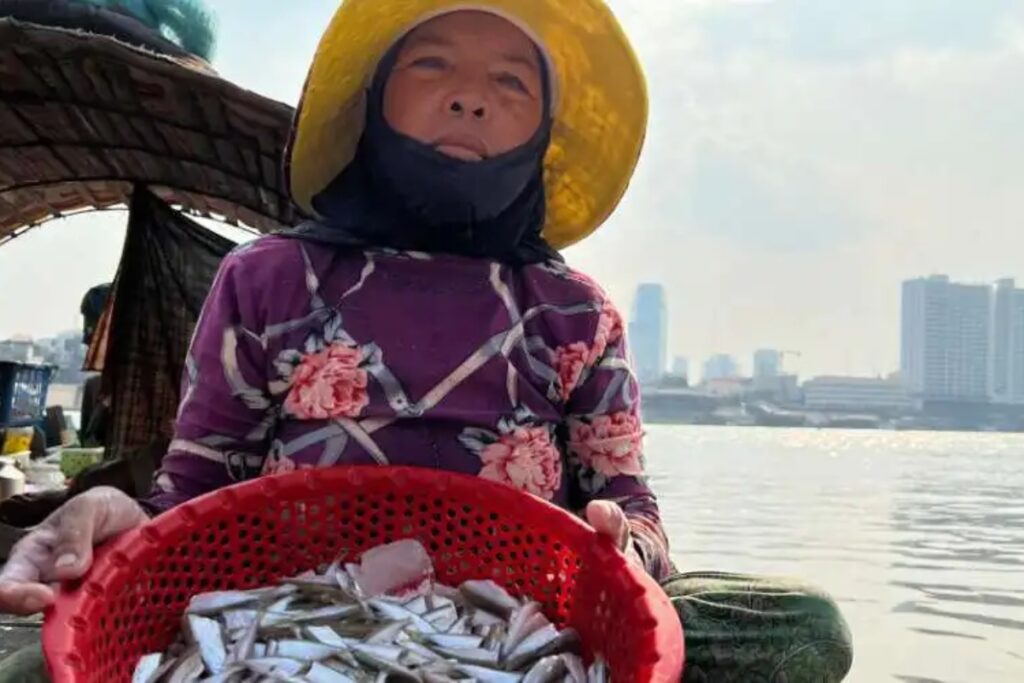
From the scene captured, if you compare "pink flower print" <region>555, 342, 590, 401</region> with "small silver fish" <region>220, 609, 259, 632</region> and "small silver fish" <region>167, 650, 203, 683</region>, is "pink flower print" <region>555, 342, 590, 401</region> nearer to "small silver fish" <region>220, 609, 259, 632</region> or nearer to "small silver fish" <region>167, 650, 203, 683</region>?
"small silver fish" <region>220, 609, 259, 632</region>

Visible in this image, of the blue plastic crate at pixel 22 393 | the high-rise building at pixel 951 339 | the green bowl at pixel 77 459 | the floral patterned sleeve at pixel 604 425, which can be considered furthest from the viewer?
the high-rise building at pixel 951 339

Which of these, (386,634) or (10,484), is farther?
(10,484)

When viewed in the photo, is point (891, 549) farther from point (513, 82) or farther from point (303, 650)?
point (303, 650)

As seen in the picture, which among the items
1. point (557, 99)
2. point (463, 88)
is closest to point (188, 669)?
point (463, 88)

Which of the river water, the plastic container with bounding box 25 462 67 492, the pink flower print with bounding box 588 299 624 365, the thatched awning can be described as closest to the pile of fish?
the pink flower print with bounding box 588 299 624 365

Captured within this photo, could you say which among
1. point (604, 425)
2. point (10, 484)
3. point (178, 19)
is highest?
point (178, 19)

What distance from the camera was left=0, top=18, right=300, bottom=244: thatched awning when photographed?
15.9 ft

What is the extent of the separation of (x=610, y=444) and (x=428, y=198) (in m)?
0.63

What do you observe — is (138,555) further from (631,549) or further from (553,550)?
(631,549)

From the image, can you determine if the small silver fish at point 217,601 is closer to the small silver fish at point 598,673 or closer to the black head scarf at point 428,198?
the small silver fish at point 598,673

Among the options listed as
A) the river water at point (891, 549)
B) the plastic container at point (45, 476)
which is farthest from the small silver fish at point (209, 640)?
the plastic container at point (45, 476)

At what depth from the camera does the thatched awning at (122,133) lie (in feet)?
15.9

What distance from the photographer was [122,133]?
238 inches

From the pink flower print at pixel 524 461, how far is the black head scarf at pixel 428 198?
39cm
